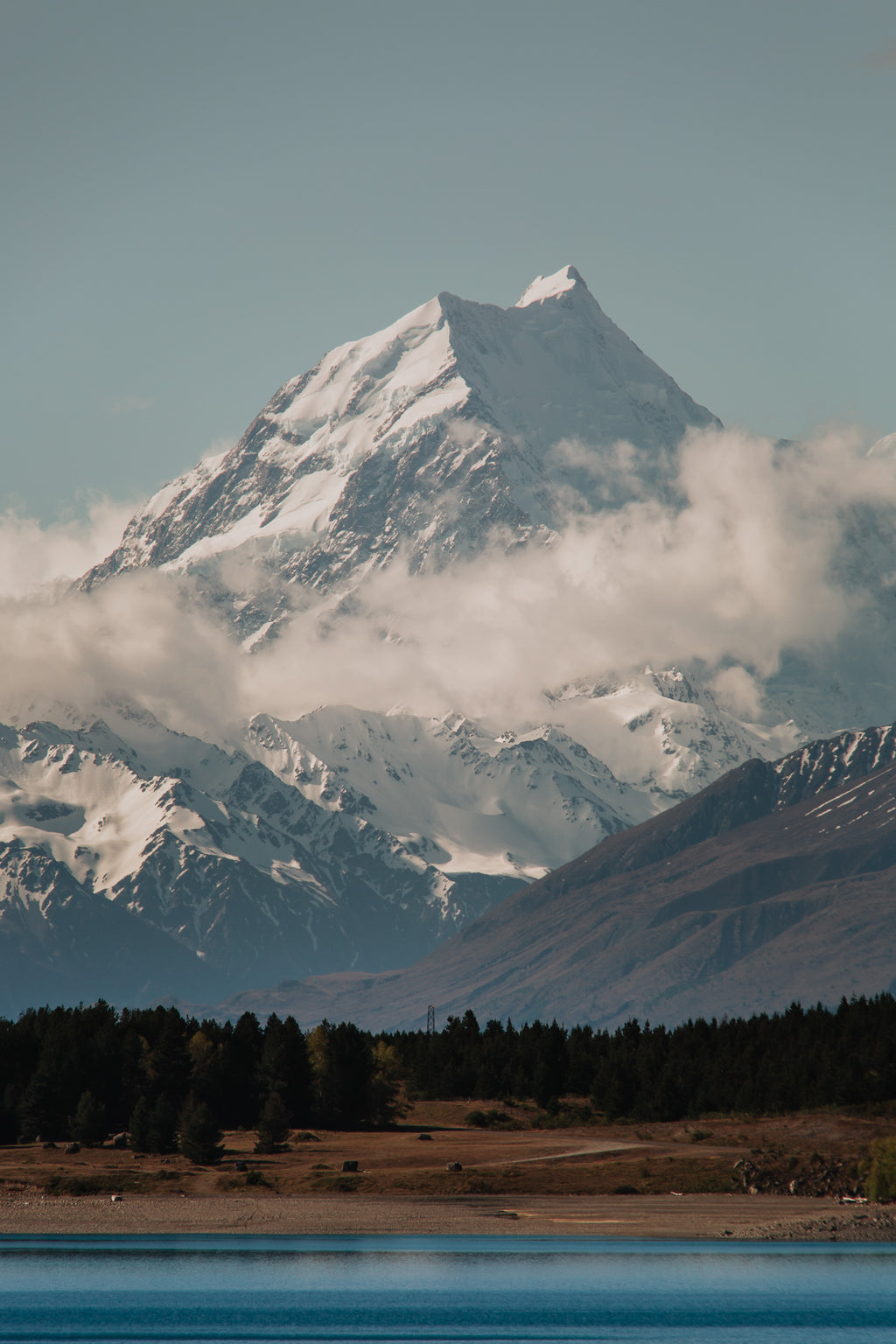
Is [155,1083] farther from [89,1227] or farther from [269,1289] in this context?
[269,1289]

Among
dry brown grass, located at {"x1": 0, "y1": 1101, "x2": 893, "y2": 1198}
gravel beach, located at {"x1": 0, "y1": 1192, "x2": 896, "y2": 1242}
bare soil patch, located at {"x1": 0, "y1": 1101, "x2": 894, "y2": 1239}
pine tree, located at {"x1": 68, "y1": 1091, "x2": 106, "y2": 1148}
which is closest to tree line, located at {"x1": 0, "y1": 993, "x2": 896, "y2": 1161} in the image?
pine tree, located at {"x1": 68, "y1": 1091, "x2": 106, "y2": 1148}

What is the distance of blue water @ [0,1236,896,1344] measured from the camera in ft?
323

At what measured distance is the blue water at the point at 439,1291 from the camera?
9844 cm

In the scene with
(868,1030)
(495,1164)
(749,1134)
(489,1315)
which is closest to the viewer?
(489,1315)

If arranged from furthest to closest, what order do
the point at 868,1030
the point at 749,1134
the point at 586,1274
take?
the point at 868,1030 → the point at 749,1134 → the point at 586,1274

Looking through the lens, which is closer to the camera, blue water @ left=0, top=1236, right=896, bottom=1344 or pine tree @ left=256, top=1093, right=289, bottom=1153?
blue water @ left=0, top=1236, right=896, bottom=1344

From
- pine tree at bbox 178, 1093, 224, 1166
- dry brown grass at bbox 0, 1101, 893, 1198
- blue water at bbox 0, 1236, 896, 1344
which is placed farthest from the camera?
pine tree at bbox 178, 1093, 224, 1166

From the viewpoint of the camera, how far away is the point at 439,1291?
351 feet

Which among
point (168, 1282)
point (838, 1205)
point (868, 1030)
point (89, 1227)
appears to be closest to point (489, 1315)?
point (168, 1282)

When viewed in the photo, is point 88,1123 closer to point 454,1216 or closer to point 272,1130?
point 272,1130

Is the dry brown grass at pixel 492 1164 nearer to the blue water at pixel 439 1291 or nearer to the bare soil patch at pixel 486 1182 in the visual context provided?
the bare soil patch at pixel 486 1182

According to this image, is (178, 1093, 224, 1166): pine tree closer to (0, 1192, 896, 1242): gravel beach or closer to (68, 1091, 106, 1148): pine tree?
(68, 1091, 106, 1148): pine tree

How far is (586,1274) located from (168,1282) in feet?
90.4

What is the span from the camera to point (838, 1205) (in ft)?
451
